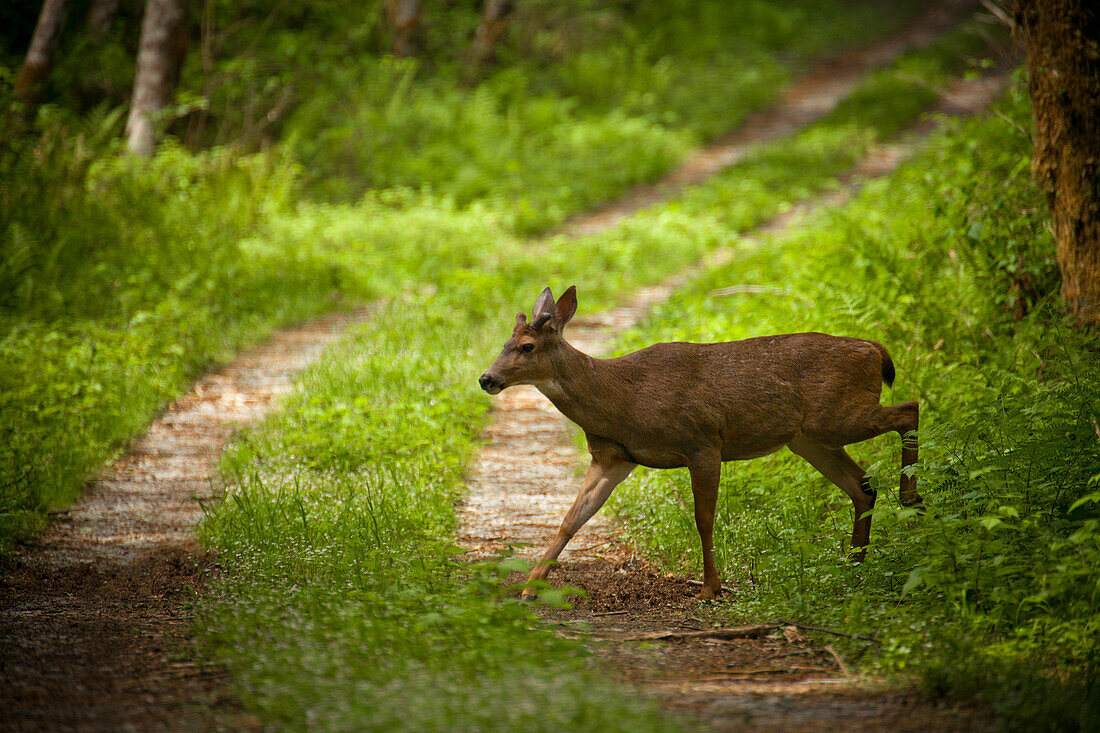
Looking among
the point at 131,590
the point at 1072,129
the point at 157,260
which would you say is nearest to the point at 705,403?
the point at 131,590

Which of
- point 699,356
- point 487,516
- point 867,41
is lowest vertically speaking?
point 487,516

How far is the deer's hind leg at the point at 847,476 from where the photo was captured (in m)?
6.06

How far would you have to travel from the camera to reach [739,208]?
51.5 ft

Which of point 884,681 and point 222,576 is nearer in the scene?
point 884,681

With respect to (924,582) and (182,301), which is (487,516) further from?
(182,301)

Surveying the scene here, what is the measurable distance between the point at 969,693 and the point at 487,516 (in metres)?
4.00

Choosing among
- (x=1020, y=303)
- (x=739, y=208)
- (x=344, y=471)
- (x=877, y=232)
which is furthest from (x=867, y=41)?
(x=344, y=471)

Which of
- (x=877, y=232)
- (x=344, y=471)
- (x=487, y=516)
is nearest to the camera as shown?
(x=487, y=516)

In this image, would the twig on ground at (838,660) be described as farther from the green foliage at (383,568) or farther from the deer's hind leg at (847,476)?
the deer's hind leg at (847,476)

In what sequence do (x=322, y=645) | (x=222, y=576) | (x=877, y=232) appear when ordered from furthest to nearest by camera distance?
1. (x=877, y=232)
2. (x=222, y=576)
3. (x=322, y=645)

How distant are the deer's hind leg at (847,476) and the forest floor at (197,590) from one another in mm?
1153

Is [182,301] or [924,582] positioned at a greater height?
[182,301]

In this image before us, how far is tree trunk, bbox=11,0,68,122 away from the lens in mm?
15555

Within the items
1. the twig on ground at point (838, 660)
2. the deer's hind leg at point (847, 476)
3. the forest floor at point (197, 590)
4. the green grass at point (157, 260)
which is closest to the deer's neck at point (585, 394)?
the forest floor at point (197, 590)
